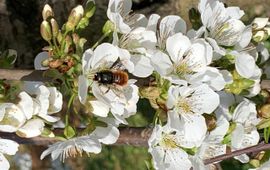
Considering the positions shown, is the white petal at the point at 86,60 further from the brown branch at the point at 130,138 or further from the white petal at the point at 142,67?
the brown branch at the point at 130,138

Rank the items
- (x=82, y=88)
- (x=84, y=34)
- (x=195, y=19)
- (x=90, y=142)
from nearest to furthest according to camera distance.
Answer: (x=82, y=88), (x=90, y=142), (x=195, y=19), (x=84, y=34)

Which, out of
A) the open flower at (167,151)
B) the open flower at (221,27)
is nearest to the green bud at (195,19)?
the open flower at (221,27)

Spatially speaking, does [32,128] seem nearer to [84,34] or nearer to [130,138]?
[130,138]

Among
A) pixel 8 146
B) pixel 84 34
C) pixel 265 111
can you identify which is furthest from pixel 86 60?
pixel 84 34

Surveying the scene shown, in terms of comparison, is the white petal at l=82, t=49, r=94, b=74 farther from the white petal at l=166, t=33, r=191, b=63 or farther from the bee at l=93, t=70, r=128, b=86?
the white petal at l=166, t=33, r=191, b=63

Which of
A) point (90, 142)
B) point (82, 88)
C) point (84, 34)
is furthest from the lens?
point (84, 34)
